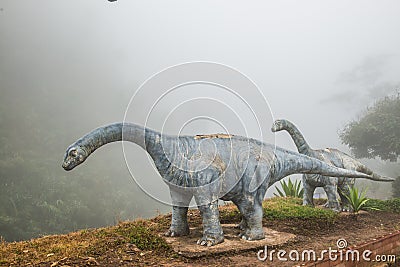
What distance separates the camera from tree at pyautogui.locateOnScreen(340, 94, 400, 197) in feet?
55.4

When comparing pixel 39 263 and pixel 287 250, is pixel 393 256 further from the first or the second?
Result: pixel 39 263

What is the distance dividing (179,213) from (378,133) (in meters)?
16.0

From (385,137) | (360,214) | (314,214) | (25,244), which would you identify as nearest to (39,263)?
(25,244)

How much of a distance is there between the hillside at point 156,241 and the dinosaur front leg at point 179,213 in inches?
11.1

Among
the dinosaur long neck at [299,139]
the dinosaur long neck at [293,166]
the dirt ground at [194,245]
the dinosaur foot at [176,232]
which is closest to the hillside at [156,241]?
the dirt ground at [194,245]

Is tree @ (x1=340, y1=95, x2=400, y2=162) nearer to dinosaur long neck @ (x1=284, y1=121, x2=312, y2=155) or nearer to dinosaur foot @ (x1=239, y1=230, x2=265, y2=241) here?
dinosaur long neck @ (x1=284, y1=121, x2=312, y2=155)

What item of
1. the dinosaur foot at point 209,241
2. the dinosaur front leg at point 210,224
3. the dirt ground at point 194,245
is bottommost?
the dirt ground at point 194,245

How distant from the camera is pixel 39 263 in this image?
3.36 meters

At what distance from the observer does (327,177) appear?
A: 23.8 ft

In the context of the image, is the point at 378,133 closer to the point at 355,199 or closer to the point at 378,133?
the point at 378,133

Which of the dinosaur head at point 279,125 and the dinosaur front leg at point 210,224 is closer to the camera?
the dinosaur front leg at point 210,224

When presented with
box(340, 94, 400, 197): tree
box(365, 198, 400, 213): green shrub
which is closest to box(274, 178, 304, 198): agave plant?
box(365, 198, 400, 213): green shrub

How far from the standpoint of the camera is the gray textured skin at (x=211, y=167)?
13.6ft

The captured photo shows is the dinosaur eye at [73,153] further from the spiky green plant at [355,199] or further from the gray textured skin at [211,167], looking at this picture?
the spiky green plant at [355,199]
